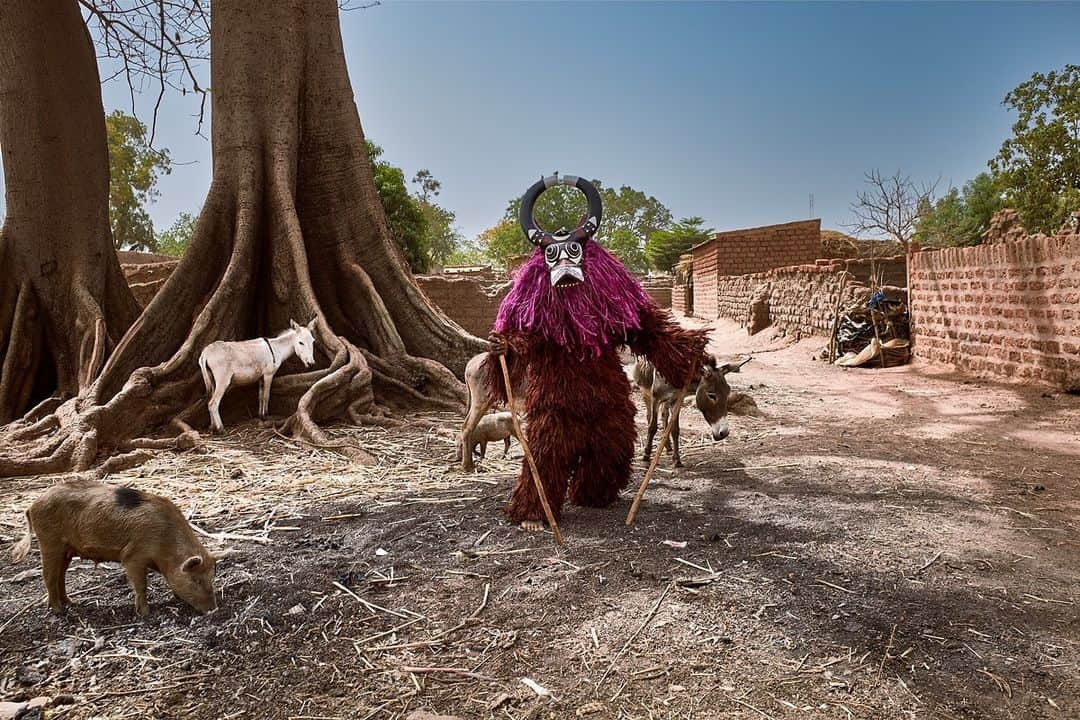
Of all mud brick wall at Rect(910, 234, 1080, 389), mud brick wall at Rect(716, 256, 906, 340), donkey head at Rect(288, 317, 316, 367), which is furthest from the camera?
mud brick wall at Rect(716, 256, 906, 340)

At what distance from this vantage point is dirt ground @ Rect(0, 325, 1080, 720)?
199cm

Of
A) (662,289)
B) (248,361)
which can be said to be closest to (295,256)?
(248,361)

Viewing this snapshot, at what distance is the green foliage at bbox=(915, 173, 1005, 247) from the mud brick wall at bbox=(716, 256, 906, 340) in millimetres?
10401

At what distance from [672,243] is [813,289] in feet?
90.3

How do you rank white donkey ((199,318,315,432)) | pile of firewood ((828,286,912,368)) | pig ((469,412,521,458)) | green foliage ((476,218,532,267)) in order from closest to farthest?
pig ((469,412,521,458)) < white donkey ((199,318,315,432)) < pile of firewood ((828,286,912,368)) < green foliage ((476,218,532,267))

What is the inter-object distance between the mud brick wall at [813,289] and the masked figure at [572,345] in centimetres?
1115

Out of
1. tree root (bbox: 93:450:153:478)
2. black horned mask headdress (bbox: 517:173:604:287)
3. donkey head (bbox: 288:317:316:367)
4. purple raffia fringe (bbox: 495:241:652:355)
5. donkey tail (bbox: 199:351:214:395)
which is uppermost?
black horned mask headdress (bbox: 517:173:604:287)

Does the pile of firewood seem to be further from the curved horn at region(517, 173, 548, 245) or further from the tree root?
the tree root

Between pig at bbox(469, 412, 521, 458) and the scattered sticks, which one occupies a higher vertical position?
pig at bbox(469, 412, 521, 458)

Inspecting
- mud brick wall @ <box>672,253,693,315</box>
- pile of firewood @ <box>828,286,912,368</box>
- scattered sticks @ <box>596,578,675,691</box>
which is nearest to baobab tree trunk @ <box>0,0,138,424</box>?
scattered sticks @ <box>596,578,675,691</box>

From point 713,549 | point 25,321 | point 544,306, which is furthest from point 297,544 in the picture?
point 25,321

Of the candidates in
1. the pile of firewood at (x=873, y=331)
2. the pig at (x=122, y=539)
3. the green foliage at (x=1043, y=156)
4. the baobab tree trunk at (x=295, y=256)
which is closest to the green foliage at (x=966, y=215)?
the green foliage at (x=1043, y=156)

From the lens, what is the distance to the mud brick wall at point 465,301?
14789mm

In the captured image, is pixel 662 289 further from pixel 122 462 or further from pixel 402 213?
pixel 122 462
